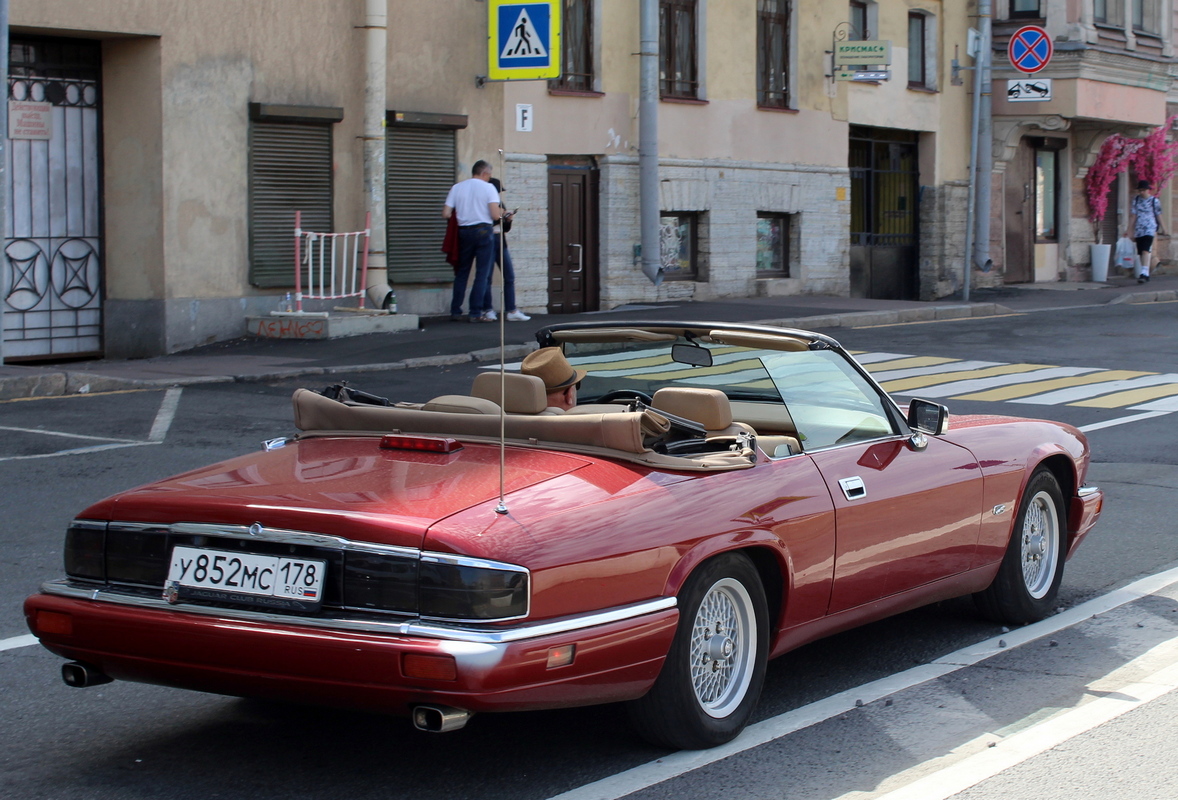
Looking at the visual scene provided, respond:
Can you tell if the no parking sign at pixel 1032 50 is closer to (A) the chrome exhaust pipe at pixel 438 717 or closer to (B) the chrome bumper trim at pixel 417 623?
(B) the chrome bumper trim at pixel 417 623

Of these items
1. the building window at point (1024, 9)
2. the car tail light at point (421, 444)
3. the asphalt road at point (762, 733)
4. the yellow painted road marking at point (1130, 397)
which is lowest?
the asphalt road at point (762, 733)

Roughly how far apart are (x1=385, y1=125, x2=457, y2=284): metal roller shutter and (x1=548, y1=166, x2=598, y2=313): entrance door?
201 centimetres

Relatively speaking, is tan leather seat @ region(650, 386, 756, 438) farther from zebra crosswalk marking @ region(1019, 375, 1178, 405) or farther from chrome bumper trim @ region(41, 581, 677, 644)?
zebra crosswalk marking @ region(1019, 375, 1178, 405)

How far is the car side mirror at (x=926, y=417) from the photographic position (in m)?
5.52

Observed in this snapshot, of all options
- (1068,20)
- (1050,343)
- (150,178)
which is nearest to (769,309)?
(1050,343)

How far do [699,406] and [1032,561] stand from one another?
2.04m

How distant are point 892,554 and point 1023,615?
1128 millimetres

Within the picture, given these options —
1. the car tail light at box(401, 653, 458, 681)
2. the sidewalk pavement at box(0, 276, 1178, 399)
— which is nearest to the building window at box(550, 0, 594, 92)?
the sidewalk pavement at box(0, 276, 1178, 399)

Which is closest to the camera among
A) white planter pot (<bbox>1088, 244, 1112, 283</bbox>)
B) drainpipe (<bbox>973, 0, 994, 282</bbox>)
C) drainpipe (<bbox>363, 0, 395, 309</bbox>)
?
drainpipe (<bbox>363, 0, 395, 309</bbox>)

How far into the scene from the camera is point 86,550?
14.1ft

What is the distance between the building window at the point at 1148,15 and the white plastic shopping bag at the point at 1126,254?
15.2 feet

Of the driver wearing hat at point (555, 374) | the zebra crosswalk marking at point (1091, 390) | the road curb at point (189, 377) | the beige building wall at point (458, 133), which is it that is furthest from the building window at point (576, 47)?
the driver wearing hat at point (555, 374)

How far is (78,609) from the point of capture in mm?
4184

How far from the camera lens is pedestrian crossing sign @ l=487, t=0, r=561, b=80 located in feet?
52.9
